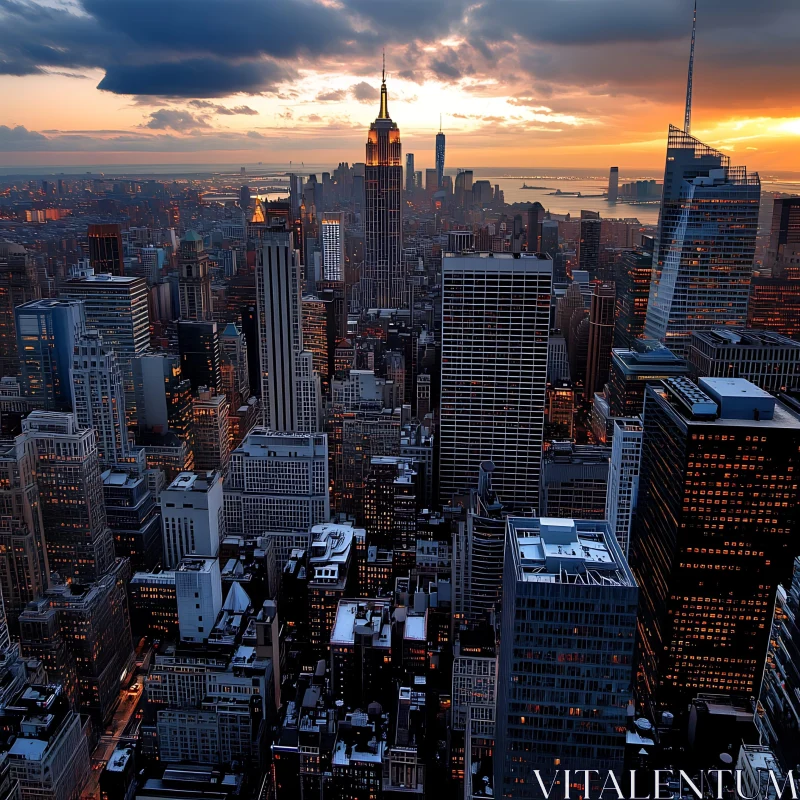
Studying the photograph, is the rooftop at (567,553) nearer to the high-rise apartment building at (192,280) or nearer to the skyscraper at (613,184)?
the skyscraper at (613,184)

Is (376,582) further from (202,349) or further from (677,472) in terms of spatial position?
(202,349)

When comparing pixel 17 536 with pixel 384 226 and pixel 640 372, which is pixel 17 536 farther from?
pixel 384 226

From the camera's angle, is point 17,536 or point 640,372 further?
point 640,372

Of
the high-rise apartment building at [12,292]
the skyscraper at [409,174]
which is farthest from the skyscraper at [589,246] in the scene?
the high-rise apartment building at [12,292]

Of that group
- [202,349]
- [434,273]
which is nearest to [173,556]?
[202,349]

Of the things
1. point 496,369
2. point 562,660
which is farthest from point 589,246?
point 562,660
